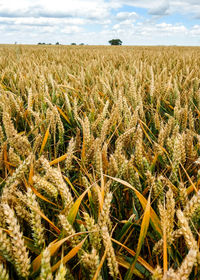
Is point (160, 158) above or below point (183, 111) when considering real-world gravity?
below

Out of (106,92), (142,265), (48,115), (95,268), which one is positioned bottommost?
(142,265)

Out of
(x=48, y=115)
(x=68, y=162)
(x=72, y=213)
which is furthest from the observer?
(x=48, y=115)

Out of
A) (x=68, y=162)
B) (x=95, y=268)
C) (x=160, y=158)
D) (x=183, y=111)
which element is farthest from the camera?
(x=183, y=111)

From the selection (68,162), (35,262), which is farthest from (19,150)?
(35,262)

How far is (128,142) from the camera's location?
3.19 feet

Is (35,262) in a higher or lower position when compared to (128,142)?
lower

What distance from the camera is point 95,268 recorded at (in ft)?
1.36

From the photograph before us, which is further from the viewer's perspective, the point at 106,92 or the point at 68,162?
the point at 106,92

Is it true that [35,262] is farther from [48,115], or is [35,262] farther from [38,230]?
[48,115]

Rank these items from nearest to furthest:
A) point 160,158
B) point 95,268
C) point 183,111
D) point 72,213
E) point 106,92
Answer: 1. point 95,268
2. point 72,213
3. point 160,158
4. point 183,111
5. point 106,92

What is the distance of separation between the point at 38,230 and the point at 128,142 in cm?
59

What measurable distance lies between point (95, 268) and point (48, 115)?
75 centimetres

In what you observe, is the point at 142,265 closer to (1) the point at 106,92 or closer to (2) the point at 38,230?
(2) the point at 38,230

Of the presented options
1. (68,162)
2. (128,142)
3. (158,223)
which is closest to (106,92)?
(128,142)
